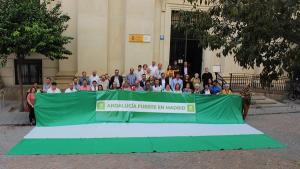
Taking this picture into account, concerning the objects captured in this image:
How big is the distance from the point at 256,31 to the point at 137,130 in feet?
24.0

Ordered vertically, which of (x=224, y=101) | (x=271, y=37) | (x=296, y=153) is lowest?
(x=296, y=153)

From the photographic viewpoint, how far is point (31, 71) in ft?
62.5

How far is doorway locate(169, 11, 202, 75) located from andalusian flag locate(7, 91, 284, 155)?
22.2 ft

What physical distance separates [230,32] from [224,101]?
8.34 meters

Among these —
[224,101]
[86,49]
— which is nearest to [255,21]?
[224,101]

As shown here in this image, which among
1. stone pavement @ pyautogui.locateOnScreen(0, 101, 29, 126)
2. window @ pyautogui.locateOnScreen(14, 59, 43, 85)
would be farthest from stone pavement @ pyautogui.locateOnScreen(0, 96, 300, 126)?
window @ pyautogui.locateOnScreen(14, 59, 43, 85)

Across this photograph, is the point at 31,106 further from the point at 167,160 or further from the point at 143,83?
the point at 167,160

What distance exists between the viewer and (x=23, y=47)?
14656 millimetres

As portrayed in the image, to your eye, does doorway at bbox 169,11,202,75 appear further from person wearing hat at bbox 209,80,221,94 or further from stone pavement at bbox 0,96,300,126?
person wearing hat at bbox 209,80,221,94

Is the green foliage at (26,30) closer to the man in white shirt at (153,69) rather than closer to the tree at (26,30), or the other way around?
the tree at (26,30)

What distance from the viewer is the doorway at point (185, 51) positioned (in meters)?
21.1

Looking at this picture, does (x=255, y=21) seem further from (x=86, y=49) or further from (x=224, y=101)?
(x=86, y=49)

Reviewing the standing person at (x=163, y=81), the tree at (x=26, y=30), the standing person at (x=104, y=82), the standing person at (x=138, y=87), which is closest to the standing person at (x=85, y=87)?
the standing person at (x=104, y=82)

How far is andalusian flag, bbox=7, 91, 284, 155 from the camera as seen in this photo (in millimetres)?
11219
